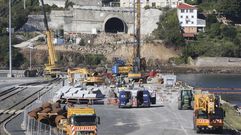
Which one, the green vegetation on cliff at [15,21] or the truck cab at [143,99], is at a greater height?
the green vegetation on cliff at [15,21]

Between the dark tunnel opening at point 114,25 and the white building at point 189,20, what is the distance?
476 inches

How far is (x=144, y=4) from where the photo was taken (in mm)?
158375

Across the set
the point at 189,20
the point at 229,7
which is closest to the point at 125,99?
the point at 189,20

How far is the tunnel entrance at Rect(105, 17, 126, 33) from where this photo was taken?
149m

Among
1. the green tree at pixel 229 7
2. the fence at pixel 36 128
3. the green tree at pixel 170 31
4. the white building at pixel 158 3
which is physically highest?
the white building at pixel 158 3

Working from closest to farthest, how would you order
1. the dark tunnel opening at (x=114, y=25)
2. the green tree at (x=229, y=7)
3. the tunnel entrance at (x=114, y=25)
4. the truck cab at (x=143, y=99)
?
the truck cab at (x=143, y=99) → the tunnel entrance at (x=114, y=25) → the dark tunnel opening at (x=114, y=25) → the green tree at (x=229, y=7)

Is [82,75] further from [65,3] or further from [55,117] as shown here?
[65,3]

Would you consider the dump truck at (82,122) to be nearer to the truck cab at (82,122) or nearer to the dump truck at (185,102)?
the truck cab at (82,122)

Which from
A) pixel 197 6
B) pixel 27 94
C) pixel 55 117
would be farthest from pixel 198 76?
pixel 55 117

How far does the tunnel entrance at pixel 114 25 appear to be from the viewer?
149 m

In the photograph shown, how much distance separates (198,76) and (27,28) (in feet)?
125

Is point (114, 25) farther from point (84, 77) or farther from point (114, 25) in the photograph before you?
point (84, 77)

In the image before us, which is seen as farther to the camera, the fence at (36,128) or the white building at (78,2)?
the white building at (78,2)

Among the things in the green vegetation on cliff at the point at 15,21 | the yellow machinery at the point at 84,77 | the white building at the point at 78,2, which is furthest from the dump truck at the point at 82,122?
the white building at the point at 78,2
